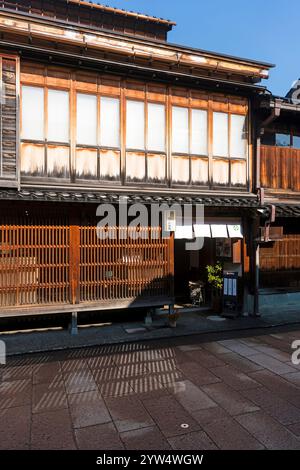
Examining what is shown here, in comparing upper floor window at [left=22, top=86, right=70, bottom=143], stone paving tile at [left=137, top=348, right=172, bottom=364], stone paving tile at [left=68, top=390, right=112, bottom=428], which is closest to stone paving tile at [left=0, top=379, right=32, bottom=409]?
stone paving tile at [left=68, top=390, right=112, bottom=428]

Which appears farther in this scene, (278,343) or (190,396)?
(278,343)

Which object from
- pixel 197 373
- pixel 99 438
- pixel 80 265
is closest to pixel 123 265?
pixel 80 265

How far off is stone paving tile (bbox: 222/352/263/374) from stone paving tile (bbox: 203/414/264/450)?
Answer: 2.21 metres

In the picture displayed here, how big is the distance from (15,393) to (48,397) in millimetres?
685

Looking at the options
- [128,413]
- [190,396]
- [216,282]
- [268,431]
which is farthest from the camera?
[216,282]

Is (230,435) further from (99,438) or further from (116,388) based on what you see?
(116,388)

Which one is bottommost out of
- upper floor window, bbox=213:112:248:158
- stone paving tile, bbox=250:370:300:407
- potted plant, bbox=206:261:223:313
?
stone paving tile, bbox=250:370:300:407

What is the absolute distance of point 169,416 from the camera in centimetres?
529

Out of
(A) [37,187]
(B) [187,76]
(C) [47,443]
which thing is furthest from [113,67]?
(C) [47,443]

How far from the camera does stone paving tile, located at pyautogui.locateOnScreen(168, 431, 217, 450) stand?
4.46 metres

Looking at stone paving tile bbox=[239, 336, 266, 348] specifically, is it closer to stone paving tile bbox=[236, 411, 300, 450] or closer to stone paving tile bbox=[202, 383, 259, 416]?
stone paving tile bbox=[202, 383, 259, 416]

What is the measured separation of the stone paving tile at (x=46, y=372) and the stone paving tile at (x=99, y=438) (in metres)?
2.15

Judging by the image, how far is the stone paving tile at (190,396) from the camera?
5.62 m

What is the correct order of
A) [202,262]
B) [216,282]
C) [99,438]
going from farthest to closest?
1. [202,262]
2. [216,282]
3. [99,438]
